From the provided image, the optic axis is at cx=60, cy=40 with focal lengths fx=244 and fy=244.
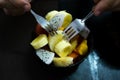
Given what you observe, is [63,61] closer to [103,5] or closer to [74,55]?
[74,55]

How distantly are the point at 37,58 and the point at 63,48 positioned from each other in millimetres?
68

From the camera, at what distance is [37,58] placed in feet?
1.78

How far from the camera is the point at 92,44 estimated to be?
0.55m

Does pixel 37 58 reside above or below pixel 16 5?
below

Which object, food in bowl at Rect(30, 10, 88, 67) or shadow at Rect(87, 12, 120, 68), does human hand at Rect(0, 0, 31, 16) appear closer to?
food in bowl at Rect(30, 10, 88, 67)

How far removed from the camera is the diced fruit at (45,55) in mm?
510

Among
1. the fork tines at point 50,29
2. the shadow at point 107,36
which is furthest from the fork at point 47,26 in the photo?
the shadow at point 107,36

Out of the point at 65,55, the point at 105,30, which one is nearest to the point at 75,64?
the point at 65,55

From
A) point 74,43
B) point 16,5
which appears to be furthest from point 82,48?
point 16,5

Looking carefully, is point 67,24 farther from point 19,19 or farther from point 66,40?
point 19,19

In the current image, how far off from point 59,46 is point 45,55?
0.12 ft

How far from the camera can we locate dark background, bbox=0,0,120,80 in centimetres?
55

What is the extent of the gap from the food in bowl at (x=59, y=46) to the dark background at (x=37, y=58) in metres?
0.03

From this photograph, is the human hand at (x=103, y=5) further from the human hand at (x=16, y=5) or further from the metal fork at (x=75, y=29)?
the human hand at (x=16, y=5)
